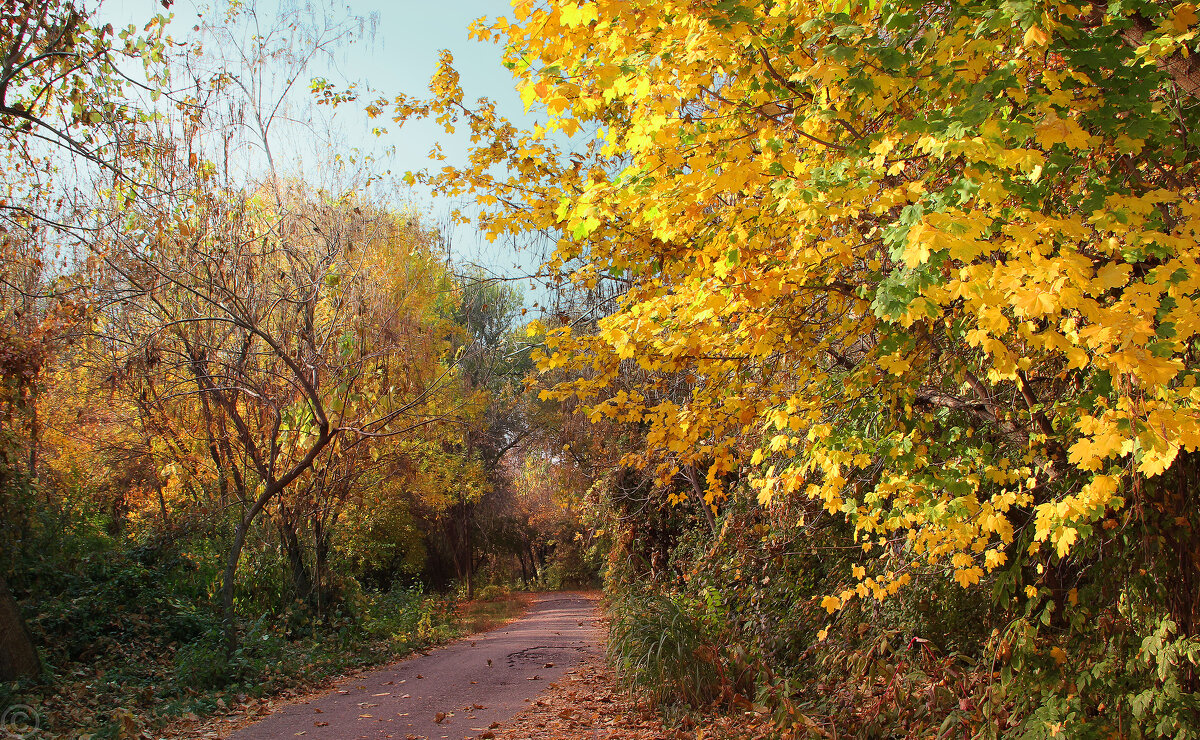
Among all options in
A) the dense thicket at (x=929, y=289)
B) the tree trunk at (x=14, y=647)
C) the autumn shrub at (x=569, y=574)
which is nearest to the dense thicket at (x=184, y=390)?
the tree trunk at (x=14, y=647)

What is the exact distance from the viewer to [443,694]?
8.03m

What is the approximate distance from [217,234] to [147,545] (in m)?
5.55

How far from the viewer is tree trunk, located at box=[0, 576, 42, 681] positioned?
6883 mm

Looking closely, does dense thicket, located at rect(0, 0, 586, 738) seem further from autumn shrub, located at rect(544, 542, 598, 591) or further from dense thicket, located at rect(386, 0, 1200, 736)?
autumn shrub, located at rect(544, 542, 598, 591)

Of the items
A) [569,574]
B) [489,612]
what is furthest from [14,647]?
[569,574]

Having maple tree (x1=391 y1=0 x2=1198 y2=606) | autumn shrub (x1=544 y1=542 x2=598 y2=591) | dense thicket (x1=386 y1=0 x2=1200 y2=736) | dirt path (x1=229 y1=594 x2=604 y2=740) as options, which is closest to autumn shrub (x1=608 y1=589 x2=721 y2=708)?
dense thicket (x1=386 y1=0 x2=1200 y2=736)
